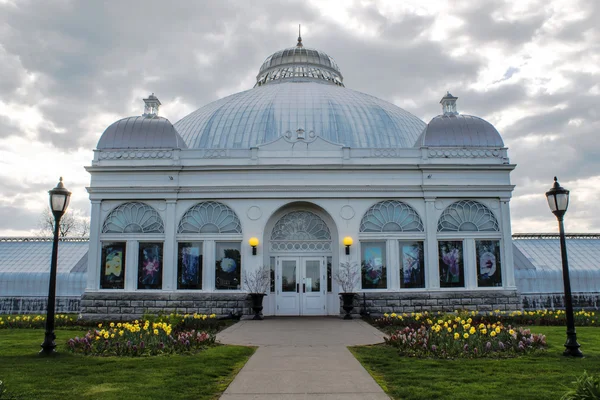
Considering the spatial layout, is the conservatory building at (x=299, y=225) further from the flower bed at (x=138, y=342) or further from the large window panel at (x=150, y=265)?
the flower bed at (x=138, y=342)

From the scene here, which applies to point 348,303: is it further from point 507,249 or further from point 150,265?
point 150,265

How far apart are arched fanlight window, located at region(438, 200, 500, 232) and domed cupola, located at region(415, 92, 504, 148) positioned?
303 cm

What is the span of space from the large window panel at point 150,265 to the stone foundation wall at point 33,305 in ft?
18.7

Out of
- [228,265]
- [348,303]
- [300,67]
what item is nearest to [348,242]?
[348,303]

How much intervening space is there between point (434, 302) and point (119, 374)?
1592 cm

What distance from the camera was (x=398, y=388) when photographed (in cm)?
830

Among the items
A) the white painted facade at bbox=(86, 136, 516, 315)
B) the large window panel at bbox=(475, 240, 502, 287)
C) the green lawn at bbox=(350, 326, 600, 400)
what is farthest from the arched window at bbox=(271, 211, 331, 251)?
the green lawn at bbox=(350, 326, 600, 400)

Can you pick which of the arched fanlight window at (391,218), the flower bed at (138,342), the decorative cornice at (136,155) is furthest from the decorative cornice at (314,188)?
the flower bed at (138,342)

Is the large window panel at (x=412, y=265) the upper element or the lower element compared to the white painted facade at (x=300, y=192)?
lower

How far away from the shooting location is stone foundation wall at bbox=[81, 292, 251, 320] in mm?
22078

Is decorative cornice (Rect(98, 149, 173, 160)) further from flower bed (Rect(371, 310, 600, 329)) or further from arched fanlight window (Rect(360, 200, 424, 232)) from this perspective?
flower bed (Rect(371, 310, 600, 329))

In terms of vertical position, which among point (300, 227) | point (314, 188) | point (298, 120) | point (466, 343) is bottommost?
point (466, 343)

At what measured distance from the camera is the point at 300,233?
23672mm

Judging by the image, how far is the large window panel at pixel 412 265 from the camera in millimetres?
22625
